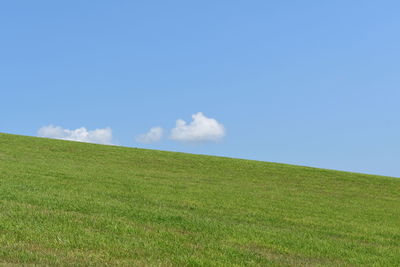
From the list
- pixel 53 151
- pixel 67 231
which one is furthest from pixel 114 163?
pixel 67 231

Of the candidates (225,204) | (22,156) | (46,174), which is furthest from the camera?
(22,156)

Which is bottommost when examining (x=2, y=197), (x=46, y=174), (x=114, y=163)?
(x=2, y=197)

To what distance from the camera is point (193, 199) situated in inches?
923

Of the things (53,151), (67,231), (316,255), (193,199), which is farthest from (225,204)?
(53,151)

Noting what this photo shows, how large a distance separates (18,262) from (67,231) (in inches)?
113

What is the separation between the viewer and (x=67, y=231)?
42.0 ft

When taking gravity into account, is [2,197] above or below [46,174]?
below

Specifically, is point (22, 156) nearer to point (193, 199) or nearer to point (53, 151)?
point (53, 151)

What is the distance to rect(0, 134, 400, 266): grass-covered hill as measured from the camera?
11477mm

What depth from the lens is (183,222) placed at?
1598cm

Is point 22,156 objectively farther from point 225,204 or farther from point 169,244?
point 169,244

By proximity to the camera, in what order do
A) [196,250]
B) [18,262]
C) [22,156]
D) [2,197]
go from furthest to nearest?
[22,156] < [2,197] < [196,250] < [18,262]

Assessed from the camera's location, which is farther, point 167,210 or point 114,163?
point 114,163

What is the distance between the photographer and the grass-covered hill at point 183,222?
11.5 meters
